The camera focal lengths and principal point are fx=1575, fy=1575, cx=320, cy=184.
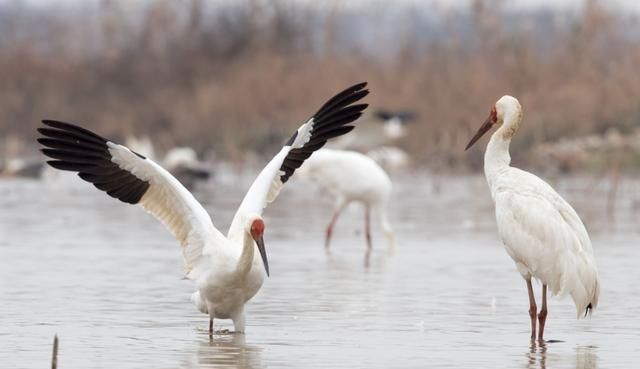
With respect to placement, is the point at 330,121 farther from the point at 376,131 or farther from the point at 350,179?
the point at 376,131

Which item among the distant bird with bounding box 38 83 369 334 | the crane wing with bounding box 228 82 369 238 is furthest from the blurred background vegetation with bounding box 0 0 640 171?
the distant bird with bounding box 38 83 369 334

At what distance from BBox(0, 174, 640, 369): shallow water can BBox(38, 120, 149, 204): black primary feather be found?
89 centimetres

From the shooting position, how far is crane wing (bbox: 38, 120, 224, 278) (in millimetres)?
9852

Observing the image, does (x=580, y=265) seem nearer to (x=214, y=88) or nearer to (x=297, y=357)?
(x=297, y=357)

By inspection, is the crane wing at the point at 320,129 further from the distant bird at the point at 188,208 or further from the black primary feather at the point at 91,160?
the black primary feather at the point at 91,160

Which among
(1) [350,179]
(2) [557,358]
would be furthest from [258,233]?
(1) [350,179]

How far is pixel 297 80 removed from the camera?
99.1 feet

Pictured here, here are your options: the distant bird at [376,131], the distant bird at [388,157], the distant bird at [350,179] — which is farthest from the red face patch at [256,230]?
the distant bird at [388,157]

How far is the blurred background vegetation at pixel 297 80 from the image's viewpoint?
28.1 meters

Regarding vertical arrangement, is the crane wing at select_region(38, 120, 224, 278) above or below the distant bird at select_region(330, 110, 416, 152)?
below

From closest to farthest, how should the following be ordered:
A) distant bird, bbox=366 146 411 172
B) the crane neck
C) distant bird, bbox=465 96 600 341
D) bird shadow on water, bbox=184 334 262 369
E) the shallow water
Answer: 1. bird shadow on water, bbox=184 334 262 369
2. the shallow water
3. distant bird, bbox=465 96 600 341
4. the crane neck
5. distant bird, bbox=366 146 411 172

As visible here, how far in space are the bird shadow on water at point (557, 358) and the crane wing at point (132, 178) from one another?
6.89 ft

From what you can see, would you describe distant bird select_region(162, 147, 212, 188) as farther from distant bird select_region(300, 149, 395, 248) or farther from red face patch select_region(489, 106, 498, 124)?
red face patch select_region(489, 106, 498, 124)

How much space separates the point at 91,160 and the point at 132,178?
289mm
